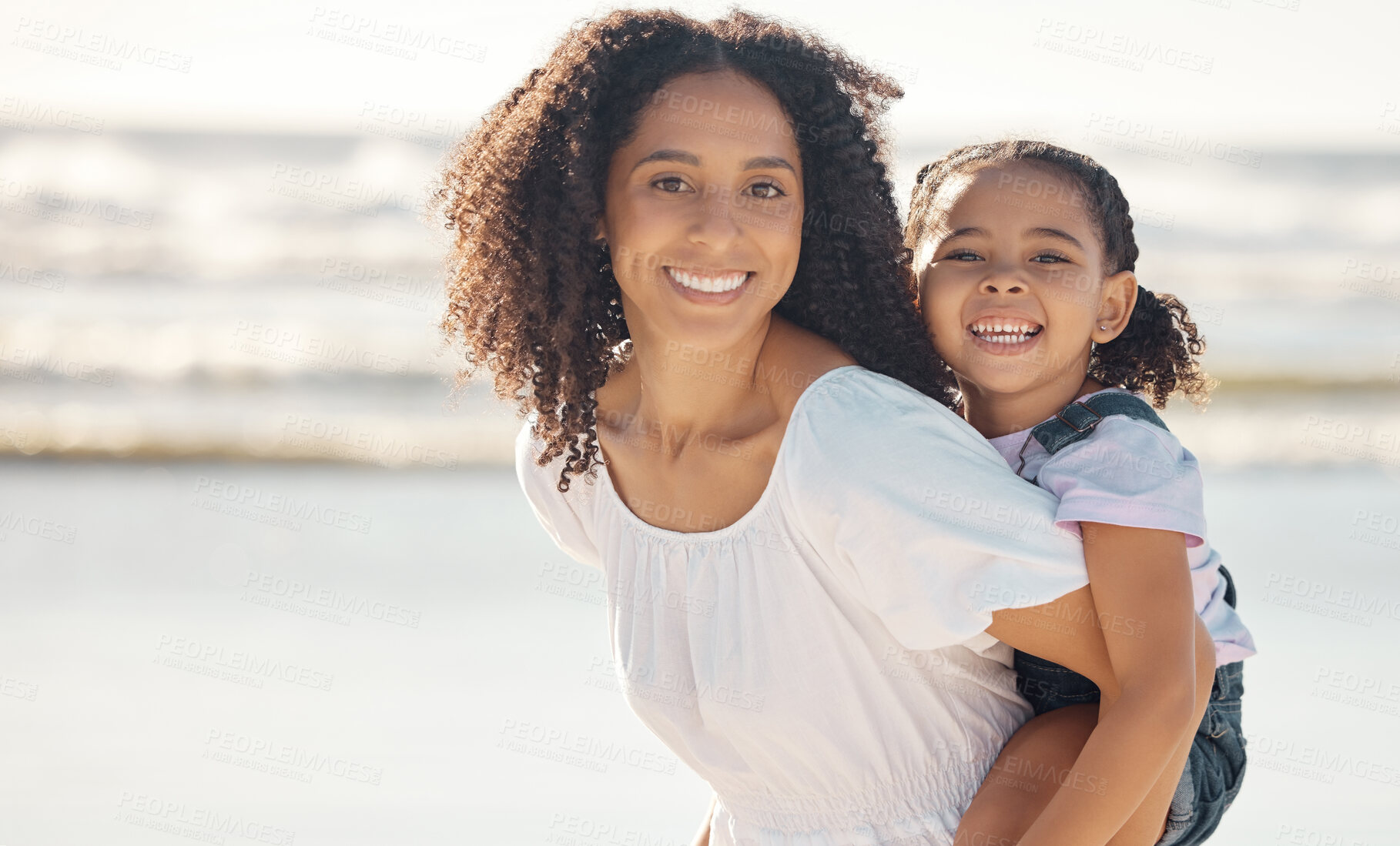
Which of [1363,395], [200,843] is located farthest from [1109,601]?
[1363,395]

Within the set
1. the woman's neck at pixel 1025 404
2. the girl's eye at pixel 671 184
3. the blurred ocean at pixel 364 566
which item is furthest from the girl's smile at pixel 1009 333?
the blurred ocean at pixel 364 566

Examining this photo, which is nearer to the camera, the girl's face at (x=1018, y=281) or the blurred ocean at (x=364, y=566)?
the girl's face at (x=1018, y=281)

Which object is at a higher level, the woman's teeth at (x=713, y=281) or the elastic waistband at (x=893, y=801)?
the woman's teeth at (x=713, y=281)

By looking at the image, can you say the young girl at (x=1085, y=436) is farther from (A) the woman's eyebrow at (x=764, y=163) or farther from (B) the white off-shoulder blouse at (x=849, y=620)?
(A) the woman's eyebrow at (x=764, y=163)

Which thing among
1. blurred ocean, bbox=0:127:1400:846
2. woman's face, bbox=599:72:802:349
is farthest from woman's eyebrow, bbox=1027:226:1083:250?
blurred ocean, bbox=0:127:1400:846

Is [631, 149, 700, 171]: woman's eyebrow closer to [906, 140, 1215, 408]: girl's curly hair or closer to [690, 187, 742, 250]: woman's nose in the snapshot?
[690, 187, 742, 250]: woman's nose

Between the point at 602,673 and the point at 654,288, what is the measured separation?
293cm

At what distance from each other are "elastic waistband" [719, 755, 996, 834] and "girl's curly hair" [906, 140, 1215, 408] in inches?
35.3

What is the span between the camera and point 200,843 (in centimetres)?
418

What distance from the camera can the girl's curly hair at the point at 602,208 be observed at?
238 cm

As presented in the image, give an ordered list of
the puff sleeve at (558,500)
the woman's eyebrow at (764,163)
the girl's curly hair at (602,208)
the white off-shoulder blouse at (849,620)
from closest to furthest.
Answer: the white off-shoulder blouse at (849,620) < the woman's eyebrow at (764,163) < the girl's curly hair at (602,208) < the puff sleeve at (558,500)

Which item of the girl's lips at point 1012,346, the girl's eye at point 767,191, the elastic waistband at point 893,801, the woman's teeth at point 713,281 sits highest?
the girl's eye at point 767,191

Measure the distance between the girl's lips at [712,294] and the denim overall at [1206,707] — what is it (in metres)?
0.58

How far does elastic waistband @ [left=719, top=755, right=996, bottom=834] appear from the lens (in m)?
2.18
